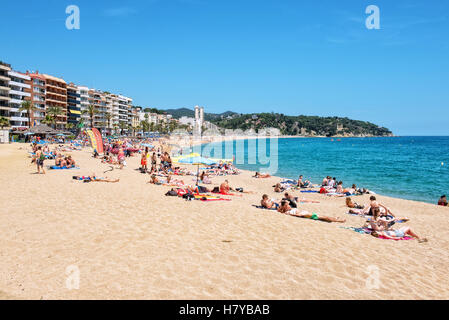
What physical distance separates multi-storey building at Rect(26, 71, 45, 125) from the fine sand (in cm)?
6657

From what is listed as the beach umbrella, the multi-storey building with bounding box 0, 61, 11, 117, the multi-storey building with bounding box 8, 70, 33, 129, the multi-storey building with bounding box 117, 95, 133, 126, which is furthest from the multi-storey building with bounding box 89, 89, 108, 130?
the beach umbrella

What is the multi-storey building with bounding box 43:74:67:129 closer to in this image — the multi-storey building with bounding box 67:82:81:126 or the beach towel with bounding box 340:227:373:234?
the multi-storey building with bounding box 67:82:81:126

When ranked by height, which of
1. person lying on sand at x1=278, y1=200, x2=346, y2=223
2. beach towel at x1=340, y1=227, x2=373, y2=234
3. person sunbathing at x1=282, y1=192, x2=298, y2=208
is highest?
person sunbathing at x1=282, y1=192, x2=298, y2=208

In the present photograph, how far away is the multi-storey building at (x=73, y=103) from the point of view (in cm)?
8550

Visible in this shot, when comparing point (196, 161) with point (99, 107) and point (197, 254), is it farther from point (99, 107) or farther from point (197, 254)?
point (99, 107)

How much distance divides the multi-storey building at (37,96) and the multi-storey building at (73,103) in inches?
510

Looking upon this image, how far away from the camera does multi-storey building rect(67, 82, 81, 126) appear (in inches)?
3366

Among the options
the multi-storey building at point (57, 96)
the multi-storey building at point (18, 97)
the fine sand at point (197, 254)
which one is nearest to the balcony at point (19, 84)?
the multi-storey building at point (18, 97)

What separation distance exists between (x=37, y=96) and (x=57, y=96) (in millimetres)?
8865

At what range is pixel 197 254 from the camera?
20.8 feet

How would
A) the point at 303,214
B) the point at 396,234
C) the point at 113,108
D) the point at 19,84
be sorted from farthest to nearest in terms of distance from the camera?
the point at 113,108 → the point at 19,84 → the point at 303,214 → the point at 396,234

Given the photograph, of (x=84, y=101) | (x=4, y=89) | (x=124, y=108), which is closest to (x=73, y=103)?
(x=84, y=101)
